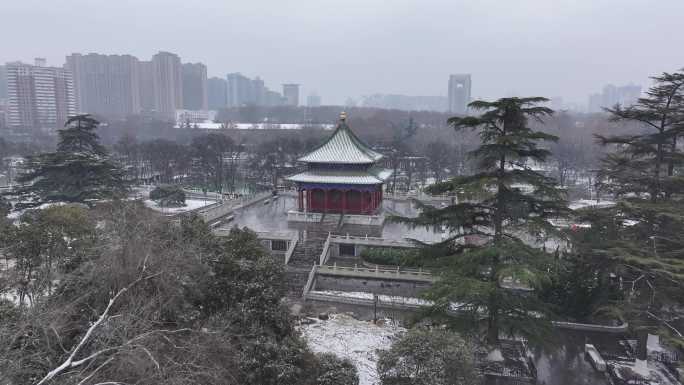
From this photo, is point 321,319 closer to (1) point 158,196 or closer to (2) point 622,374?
(2) point 622,374

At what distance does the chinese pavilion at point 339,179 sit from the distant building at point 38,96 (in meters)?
97.3

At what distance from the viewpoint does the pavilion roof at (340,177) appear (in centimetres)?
2742

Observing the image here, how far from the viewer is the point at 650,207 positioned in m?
13.8

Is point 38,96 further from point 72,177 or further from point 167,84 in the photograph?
point 72,177

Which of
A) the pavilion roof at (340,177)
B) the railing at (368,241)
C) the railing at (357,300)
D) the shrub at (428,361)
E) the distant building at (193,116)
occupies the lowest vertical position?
the railing at (357,300)

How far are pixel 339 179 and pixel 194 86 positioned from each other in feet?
516

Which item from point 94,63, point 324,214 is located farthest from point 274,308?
point 94,63

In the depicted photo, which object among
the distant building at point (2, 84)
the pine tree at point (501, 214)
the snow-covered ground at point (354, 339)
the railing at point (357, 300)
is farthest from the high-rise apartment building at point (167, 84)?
the pine tree at point (501, 214)

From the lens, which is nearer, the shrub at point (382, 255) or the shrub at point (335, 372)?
the shrub at point (335, 372)

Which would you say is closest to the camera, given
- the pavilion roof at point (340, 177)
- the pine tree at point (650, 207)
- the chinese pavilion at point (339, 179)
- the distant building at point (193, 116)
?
the pine tree at point (650, 207)

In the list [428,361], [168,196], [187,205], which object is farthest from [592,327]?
[187,205]

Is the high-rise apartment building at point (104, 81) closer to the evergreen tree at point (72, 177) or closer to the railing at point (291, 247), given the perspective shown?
the evergreen tree at point (72, 177)

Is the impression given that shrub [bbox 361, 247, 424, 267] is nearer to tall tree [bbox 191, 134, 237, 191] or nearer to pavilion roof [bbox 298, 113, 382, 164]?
pavilion roof [bbox 298, 113, 382, 164]

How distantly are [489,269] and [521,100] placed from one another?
554cm
